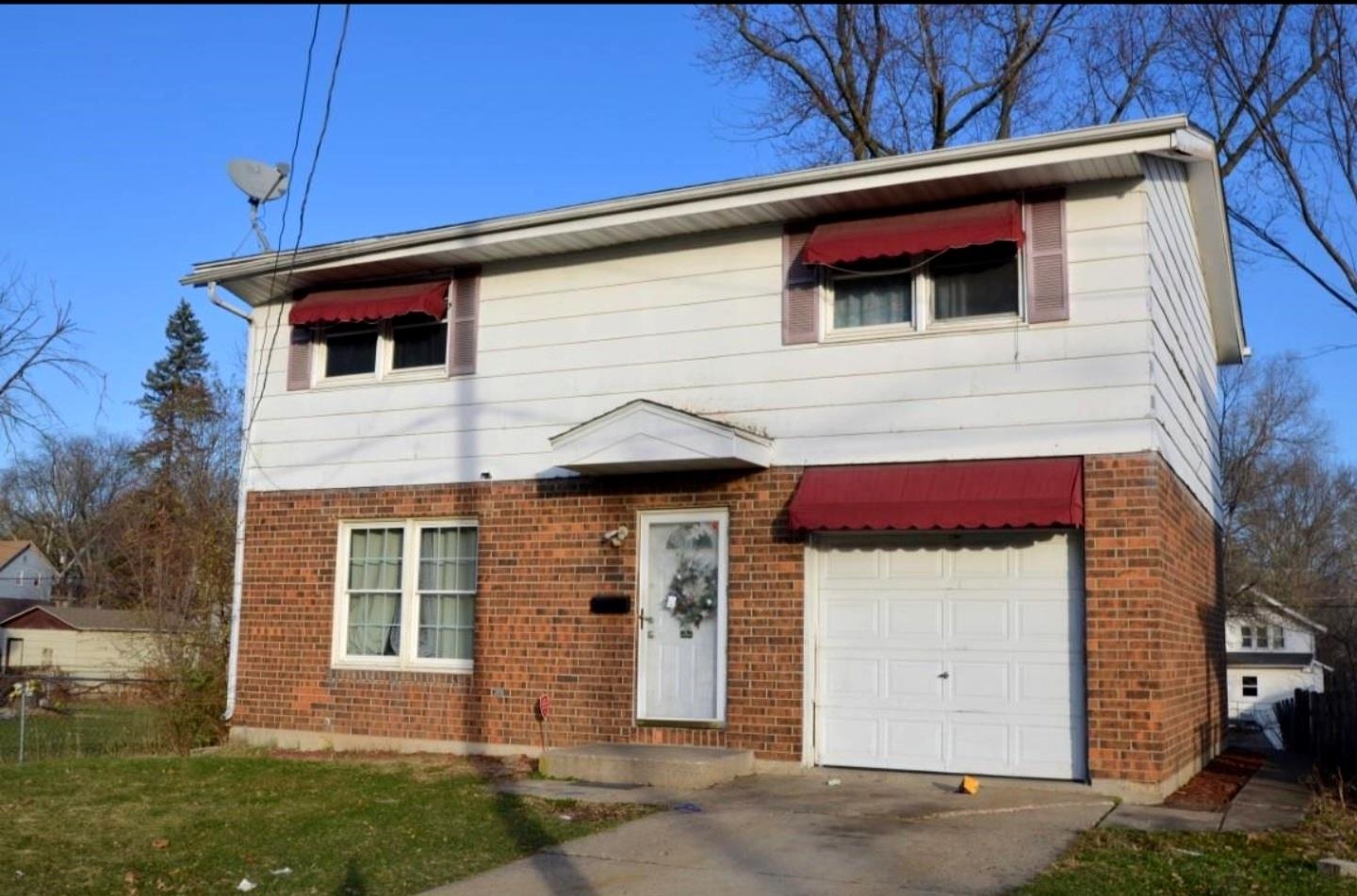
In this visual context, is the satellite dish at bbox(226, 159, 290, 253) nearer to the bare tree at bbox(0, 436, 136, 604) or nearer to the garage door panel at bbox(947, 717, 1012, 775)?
the garage door panel at bbox(947, 717, 1012, 775)

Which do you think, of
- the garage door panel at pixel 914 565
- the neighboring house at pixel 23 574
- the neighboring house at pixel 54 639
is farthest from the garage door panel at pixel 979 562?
the neighboring house at pixel 23 574

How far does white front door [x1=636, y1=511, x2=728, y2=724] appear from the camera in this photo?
41.4 feet

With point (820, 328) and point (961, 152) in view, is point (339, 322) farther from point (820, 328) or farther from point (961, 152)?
point (961, 152)

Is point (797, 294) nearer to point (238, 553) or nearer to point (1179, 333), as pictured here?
point (1179, 333)

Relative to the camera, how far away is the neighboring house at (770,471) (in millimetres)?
11133

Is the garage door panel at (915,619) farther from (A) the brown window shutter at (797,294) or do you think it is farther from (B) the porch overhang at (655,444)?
(A) the brown window shutter at (797,294)

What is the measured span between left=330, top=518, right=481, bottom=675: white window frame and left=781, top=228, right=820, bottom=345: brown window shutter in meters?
4.05

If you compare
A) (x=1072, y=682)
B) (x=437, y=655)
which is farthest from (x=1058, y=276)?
(x=437, y=655)

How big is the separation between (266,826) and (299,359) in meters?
6.91

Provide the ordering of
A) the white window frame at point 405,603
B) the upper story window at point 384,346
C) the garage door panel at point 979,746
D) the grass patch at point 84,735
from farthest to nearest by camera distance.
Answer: the grass patch at point 84,735 → the upper story window at point 384,346 → the white window frame at point 405,603 → the garage door panel at point 979,746

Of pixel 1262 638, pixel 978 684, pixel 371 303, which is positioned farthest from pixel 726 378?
pixel 1262 638

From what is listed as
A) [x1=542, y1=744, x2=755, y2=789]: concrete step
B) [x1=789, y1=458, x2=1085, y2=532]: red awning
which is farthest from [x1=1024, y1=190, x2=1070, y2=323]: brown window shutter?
[x1=542, y1=744, x2=755, y2=789]: concrete step

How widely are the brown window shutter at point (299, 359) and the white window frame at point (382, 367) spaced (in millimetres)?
97

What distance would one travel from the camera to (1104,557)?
1095cm
